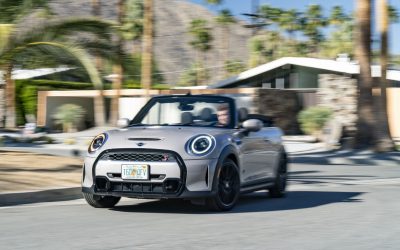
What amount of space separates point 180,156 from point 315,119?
25.3m

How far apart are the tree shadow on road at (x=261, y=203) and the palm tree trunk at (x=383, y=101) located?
36.8 feet

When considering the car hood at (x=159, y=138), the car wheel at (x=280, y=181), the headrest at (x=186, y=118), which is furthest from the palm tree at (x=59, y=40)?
the car hood at (x=159, y=138)

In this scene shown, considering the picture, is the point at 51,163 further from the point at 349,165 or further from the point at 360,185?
the point at 349,165

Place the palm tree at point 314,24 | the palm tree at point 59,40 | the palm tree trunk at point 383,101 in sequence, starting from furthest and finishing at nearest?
the palm tree at point 314,24 < the palm tree trunk at point 383,101 < the palm tree at point 59,40

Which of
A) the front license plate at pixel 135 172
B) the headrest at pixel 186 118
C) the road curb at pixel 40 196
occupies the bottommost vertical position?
the road curb at pixel 40 196

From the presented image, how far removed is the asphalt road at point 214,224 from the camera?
7371 mm

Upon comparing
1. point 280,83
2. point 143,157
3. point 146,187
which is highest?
point 280,83

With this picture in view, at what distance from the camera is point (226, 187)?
9672mm

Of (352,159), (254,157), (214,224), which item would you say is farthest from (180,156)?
(352,159)

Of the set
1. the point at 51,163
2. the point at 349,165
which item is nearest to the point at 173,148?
the point at 51,163

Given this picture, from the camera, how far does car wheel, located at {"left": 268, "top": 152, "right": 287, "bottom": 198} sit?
1176cm

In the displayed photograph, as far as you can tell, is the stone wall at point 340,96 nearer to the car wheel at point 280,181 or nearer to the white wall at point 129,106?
the white wall at point 129,106

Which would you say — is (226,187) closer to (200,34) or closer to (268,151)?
(268,151)

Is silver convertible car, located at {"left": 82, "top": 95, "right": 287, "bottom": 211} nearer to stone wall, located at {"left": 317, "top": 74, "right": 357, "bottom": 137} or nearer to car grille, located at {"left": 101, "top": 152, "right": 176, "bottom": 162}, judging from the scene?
car grille, located at {"left": 101, "top": 152, "right": 176, "bottom": 162}
